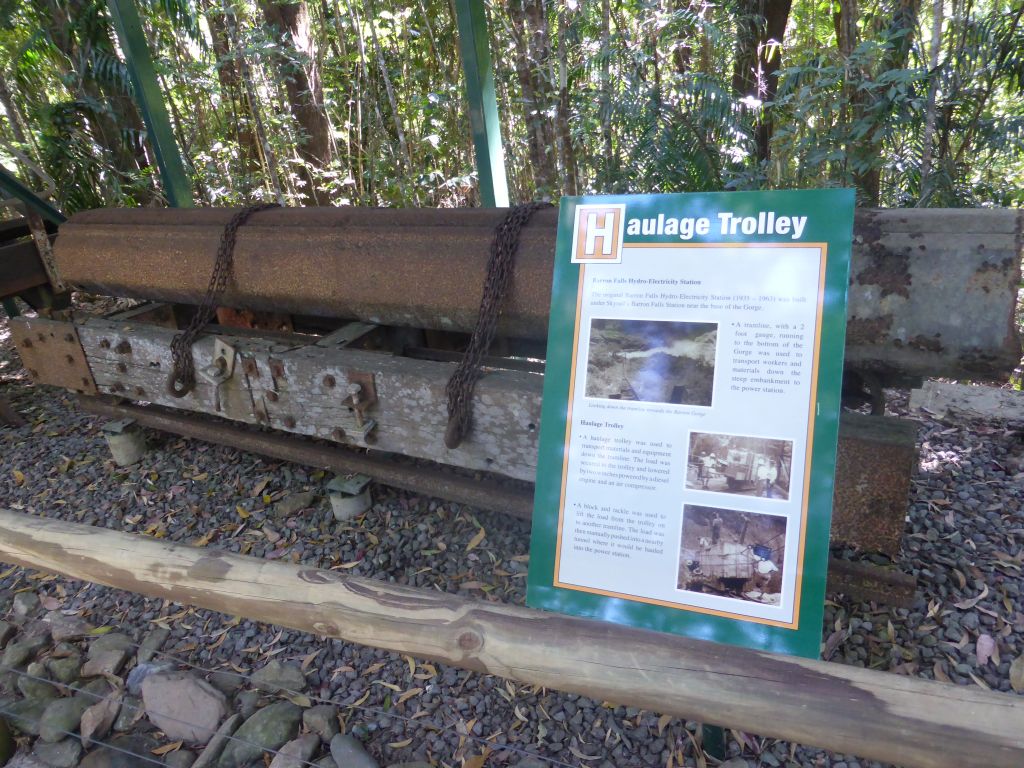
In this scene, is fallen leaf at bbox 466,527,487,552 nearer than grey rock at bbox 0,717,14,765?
No

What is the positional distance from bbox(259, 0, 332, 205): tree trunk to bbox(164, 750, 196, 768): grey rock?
17.8 feet

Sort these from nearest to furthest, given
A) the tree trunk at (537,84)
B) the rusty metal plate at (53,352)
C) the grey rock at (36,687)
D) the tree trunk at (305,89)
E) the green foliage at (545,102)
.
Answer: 1. the grey rock at (36,687)
2. the rusty metal plate at (53,352)
3. the green foliage at (545,102)
4. the tree trunk at (537,84)
5. the tree trunk at (305,89)

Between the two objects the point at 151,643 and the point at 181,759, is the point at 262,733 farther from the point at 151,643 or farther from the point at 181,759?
the point at 151,643

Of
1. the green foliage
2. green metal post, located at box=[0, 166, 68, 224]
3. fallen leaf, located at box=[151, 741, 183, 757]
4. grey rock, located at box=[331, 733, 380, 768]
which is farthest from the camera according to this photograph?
the green foliage

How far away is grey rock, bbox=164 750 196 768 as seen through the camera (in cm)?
Answer: 209

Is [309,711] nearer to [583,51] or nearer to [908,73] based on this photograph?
Result: [908,73]

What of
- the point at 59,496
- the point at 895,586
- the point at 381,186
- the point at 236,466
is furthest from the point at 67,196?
the point at 895,586

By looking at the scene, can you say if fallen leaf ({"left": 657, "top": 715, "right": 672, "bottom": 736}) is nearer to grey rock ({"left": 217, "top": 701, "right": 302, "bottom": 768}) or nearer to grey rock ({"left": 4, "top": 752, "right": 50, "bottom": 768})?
grey rock ({"left": 217, "top": 701, "right": 302, "bottom": 768})

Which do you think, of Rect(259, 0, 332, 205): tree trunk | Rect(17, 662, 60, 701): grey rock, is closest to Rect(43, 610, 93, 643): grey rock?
Rect(17, 662, 60, 701): grey rock

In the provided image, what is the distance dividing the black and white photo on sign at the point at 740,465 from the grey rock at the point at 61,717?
7.65ft

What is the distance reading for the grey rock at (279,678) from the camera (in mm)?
2240

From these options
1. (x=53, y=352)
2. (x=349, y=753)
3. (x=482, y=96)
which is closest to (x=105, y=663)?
(x=349, y=753)

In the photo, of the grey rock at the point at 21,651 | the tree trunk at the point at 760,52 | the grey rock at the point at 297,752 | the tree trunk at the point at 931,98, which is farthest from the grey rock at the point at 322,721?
the tree trunk at the point at 760,52

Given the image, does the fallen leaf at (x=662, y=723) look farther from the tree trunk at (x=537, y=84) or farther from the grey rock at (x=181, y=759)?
the tree trunk at (x=537, y=84)
